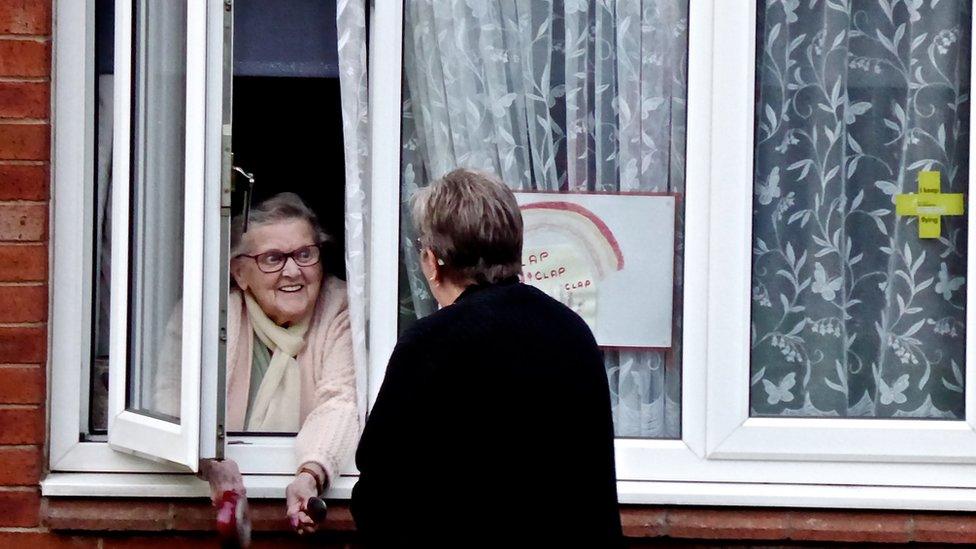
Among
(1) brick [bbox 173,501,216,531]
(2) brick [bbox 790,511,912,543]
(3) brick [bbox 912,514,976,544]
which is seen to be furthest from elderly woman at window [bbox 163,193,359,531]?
(3) brick [bbox 912,514,976,544]

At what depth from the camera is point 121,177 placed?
3.39 meters

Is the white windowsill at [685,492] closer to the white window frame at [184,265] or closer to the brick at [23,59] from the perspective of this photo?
the white window frame at [184,265]

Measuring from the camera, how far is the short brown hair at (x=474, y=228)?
106 inches

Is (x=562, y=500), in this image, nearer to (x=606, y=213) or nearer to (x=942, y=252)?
(x=606, y=213)

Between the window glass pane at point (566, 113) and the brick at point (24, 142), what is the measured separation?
90 cm

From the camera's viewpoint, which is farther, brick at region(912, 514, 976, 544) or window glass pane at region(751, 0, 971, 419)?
window glass pane at region(751, 0, 971, 419)

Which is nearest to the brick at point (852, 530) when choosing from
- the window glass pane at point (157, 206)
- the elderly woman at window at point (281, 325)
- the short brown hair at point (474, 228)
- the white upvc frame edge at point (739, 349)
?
the white upvc frame edge at point (739, 349)

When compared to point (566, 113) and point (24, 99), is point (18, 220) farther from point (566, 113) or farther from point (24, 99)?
point (566, 113)

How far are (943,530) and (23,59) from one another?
8.32 ft

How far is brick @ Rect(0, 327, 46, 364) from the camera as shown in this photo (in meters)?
3.50

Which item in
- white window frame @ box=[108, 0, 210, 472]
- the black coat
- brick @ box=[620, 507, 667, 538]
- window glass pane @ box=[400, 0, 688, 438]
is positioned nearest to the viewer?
the black coat

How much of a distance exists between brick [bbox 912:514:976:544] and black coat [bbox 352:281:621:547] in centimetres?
131

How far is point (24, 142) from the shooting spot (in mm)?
3488

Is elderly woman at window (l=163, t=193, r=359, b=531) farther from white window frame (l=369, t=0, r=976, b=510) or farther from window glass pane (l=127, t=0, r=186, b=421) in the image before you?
window glass pane (l=127, t=0, r=186, b=421)
